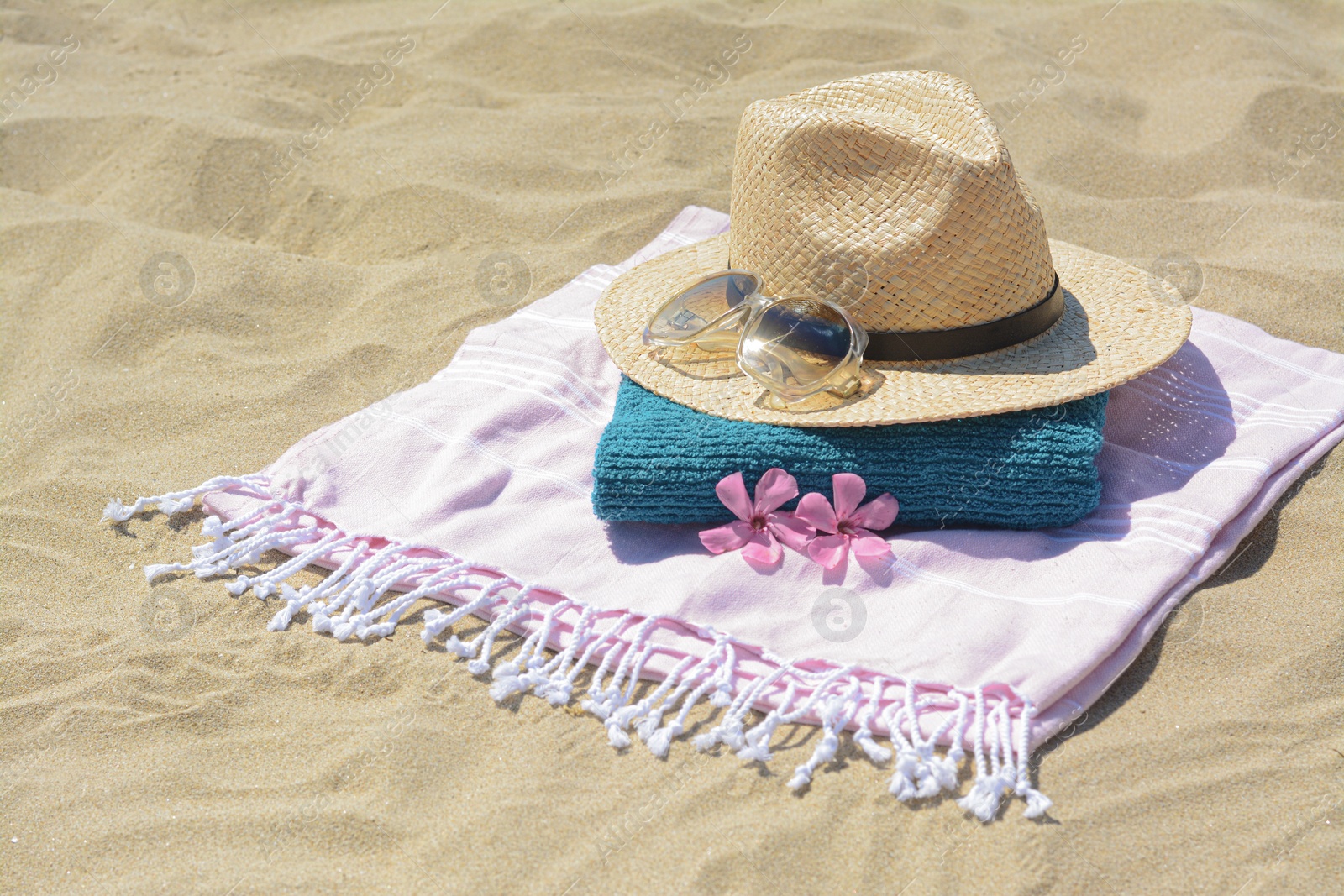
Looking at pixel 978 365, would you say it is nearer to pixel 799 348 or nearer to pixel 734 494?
pixel 799 348

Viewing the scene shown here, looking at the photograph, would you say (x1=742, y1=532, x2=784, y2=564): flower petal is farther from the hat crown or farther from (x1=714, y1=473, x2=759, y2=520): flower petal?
the hat crown

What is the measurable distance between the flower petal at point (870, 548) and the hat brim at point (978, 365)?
9.5 inches

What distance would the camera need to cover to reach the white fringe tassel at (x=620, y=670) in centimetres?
173

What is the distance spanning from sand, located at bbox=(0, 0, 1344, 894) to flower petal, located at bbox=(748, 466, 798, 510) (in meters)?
0.48

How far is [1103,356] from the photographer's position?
2.14 m

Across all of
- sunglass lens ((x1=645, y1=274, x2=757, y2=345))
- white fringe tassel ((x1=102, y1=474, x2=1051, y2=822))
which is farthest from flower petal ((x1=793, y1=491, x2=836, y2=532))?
sunglass lens ((x1=645, y1=274, x2=757, y2=345))

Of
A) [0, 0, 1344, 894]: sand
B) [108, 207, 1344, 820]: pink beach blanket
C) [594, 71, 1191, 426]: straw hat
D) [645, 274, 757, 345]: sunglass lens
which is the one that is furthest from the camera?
[645, 274, 757, 345]: sunglass lens

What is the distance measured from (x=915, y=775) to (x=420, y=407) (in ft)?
4.92

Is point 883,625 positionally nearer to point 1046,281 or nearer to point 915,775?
point 915,775

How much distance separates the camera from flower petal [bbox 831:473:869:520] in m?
2.05

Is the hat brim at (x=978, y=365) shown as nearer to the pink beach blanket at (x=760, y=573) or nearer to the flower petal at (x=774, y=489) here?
the flower petal at (x=774, y=489)

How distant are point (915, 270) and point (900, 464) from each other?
0.39m

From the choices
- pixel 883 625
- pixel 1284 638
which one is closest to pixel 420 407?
pixel 883 625

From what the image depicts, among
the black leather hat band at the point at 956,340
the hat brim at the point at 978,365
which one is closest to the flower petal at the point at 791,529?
the hat brim at the point at 978,365
